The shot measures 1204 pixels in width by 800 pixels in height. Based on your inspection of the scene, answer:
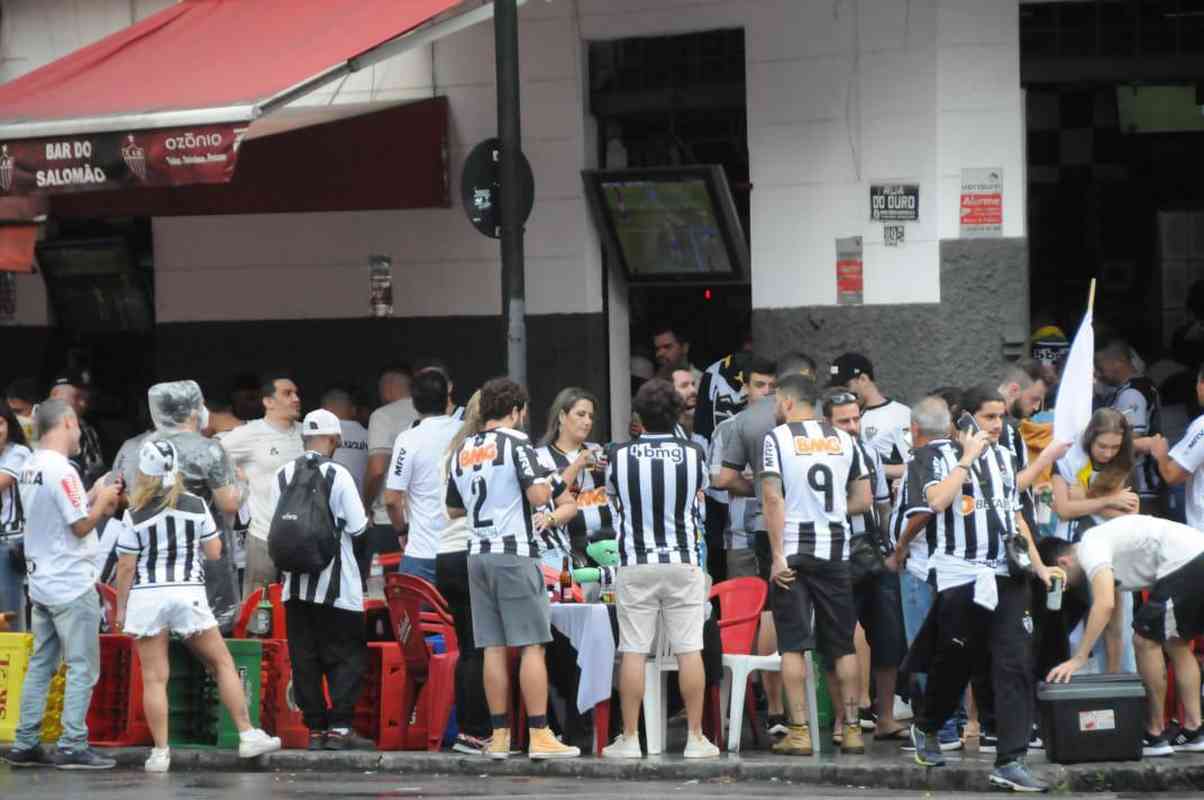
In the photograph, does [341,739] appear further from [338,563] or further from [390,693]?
[338,563]

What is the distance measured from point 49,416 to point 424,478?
82.8 inches

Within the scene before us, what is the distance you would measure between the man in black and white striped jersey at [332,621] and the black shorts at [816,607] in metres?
2.28

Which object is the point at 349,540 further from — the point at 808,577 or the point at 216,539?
the point at 808,577

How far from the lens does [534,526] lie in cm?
1189

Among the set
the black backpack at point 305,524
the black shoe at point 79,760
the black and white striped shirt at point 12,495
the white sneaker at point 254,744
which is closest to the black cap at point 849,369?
the black backpack at point 305,524

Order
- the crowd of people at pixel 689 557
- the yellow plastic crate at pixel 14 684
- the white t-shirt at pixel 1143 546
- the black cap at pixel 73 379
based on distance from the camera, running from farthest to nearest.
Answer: the black cap at pixel 73 379 → the yellow plastic crate at pixel 14 684 → the white t-shirt at pixel 1143 546 → the crowd of people at pixel 689 557

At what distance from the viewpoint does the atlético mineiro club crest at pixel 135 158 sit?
13930mm

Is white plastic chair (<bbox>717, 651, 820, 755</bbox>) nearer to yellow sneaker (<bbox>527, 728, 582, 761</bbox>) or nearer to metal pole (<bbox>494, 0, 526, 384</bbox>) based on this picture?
yellow sneaker (<bbox>527, 728, 582, 761</bbox>)

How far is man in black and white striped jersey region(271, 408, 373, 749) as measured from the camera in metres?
12.4

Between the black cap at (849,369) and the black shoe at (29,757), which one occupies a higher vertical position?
the black cap at (849,369)

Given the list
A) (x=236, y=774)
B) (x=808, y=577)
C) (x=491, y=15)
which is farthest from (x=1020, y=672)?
(x=491, y=15)

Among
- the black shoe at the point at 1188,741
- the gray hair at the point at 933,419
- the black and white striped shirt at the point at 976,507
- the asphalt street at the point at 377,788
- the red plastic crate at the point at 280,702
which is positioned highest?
the gray hair at the point at 933,419

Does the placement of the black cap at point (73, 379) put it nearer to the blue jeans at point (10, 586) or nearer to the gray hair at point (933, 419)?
the blue jeans at point (10, 586)

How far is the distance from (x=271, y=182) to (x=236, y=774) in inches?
209
